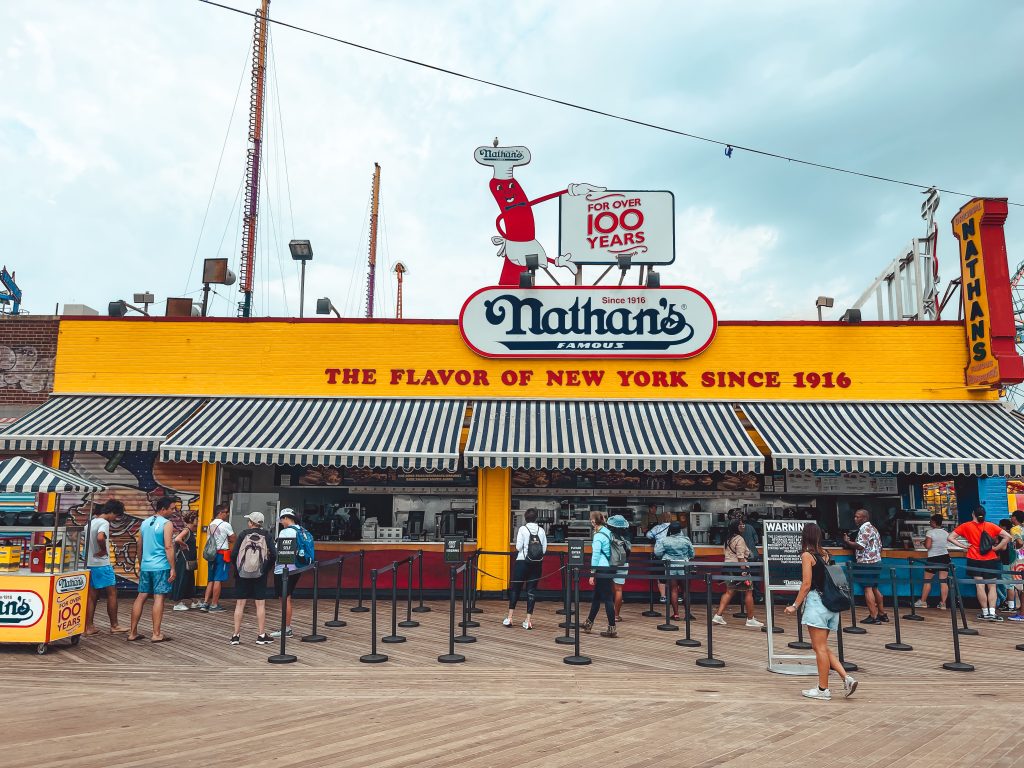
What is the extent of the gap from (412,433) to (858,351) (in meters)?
8.33

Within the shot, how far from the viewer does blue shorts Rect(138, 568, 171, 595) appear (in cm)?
923

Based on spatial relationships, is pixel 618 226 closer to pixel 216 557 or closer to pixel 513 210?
pixel 513 210

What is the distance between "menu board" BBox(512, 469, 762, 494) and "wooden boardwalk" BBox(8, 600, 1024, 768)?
4.80m

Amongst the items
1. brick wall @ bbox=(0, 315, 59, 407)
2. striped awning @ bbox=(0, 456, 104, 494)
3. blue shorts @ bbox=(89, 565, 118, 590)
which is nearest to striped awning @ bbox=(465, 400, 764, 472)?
blue shorts @ bbox=(89, 565, 118, 590)

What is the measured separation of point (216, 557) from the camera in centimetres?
1191

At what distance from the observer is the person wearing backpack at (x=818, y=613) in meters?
6.77

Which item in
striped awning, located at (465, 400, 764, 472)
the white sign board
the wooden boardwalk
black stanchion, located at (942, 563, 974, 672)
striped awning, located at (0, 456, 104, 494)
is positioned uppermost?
the white sign board

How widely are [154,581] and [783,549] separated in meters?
7.32

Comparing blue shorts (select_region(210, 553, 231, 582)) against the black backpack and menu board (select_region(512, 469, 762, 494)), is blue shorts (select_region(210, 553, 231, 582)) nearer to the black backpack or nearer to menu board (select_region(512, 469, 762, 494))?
the black backpack

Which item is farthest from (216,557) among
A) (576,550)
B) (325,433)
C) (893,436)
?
(893,436)

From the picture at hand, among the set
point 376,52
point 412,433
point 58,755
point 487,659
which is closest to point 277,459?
point 412,433

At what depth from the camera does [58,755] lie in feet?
16.9

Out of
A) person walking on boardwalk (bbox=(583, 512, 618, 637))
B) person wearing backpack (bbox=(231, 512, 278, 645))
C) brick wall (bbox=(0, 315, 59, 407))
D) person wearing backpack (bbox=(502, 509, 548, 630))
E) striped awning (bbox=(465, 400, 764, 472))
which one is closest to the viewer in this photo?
person wearing backpack (bbox=(231, 512, 278, 645))

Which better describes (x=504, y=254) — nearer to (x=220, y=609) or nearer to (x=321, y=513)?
(x=321, y=513)
